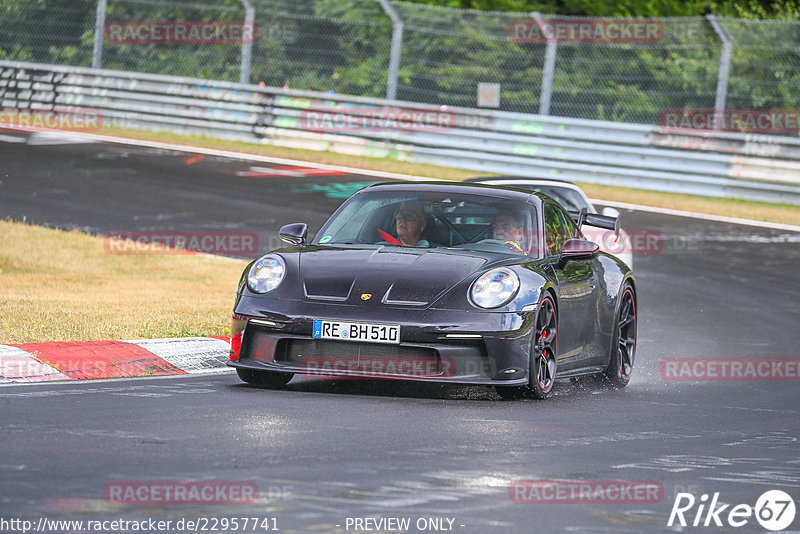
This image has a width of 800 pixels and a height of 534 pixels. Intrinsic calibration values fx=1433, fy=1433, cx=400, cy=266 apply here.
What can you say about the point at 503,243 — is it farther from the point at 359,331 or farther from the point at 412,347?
the point at 359,331

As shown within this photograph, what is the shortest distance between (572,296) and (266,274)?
1.98 metres

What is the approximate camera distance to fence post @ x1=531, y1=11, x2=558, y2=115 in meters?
22.9

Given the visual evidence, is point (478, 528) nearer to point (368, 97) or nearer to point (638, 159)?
point (638, 159)

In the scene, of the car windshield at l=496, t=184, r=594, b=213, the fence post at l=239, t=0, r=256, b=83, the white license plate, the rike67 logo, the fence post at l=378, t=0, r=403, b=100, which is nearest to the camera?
the rike67 logo

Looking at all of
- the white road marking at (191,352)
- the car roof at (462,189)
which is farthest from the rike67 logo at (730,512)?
the white road marking at (191,352)

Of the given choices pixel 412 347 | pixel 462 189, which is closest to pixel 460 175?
pixel 462 189

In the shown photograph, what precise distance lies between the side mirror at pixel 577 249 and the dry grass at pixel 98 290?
9.42 ft

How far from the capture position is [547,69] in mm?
23016

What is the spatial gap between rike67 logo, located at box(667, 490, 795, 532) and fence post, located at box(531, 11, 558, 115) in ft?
58.2

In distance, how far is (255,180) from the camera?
70.0 ft

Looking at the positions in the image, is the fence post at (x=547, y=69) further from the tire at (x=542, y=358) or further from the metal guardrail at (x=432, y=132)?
the tire at (x=542, y=358)

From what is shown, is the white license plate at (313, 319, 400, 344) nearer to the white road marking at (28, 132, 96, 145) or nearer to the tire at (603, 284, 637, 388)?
the tire at (603, 284, 637, 388)

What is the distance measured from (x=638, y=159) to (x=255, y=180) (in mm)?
5939

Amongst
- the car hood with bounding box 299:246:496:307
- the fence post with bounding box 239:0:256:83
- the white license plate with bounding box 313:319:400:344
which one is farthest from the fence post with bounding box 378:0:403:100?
the white license plate with bounding box 313:319:400:344
